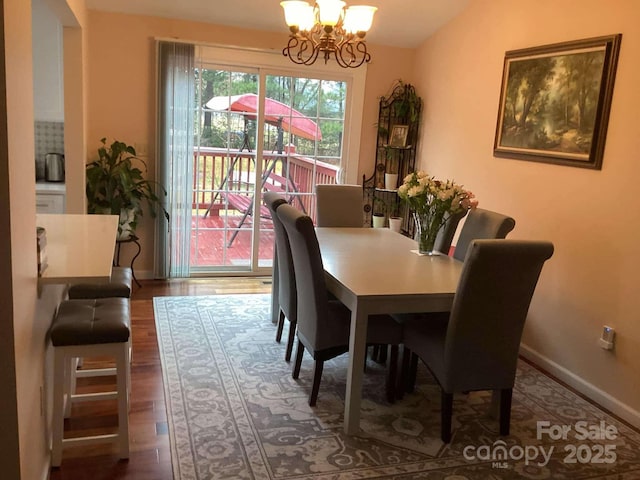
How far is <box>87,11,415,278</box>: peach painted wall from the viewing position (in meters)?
4.51

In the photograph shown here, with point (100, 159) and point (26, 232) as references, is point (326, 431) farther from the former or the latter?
point (100, 159)

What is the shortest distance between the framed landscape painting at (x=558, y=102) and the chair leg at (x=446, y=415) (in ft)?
5.36

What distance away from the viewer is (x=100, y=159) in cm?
453

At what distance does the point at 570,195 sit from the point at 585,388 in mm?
1159

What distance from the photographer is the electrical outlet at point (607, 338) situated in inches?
122

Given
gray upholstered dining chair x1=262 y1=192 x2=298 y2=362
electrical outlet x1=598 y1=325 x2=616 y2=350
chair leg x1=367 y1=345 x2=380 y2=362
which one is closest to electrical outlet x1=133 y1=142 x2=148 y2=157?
gray upholstered dining chair x1=262 y1=192 x2=298 y2=362

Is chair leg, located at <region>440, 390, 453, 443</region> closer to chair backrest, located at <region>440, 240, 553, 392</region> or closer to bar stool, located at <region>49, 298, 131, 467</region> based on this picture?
chair backrest, located at <region>440, 240, 553, 392</region>

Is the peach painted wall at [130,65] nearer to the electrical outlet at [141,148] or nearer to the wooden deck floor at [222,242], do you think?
the electrical outlet at [141,148]

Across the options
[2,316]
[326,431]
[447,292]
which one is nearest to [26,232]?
[2,316]

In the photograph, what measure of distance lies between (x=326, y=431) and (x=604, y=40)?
2.64 metres

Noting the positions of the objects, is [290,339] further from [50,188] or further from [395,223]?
[50,188]

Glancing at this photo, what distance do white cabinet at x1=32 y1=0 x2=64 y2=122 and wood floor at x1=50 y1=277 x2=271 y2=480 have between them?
1.86 m

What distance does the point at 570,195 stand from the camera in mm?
3406

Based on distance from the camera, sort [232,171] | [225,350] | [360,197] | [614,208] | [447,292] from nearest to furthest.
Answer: [447,292], [614,208], [225,350], [360,197], [232,171]
